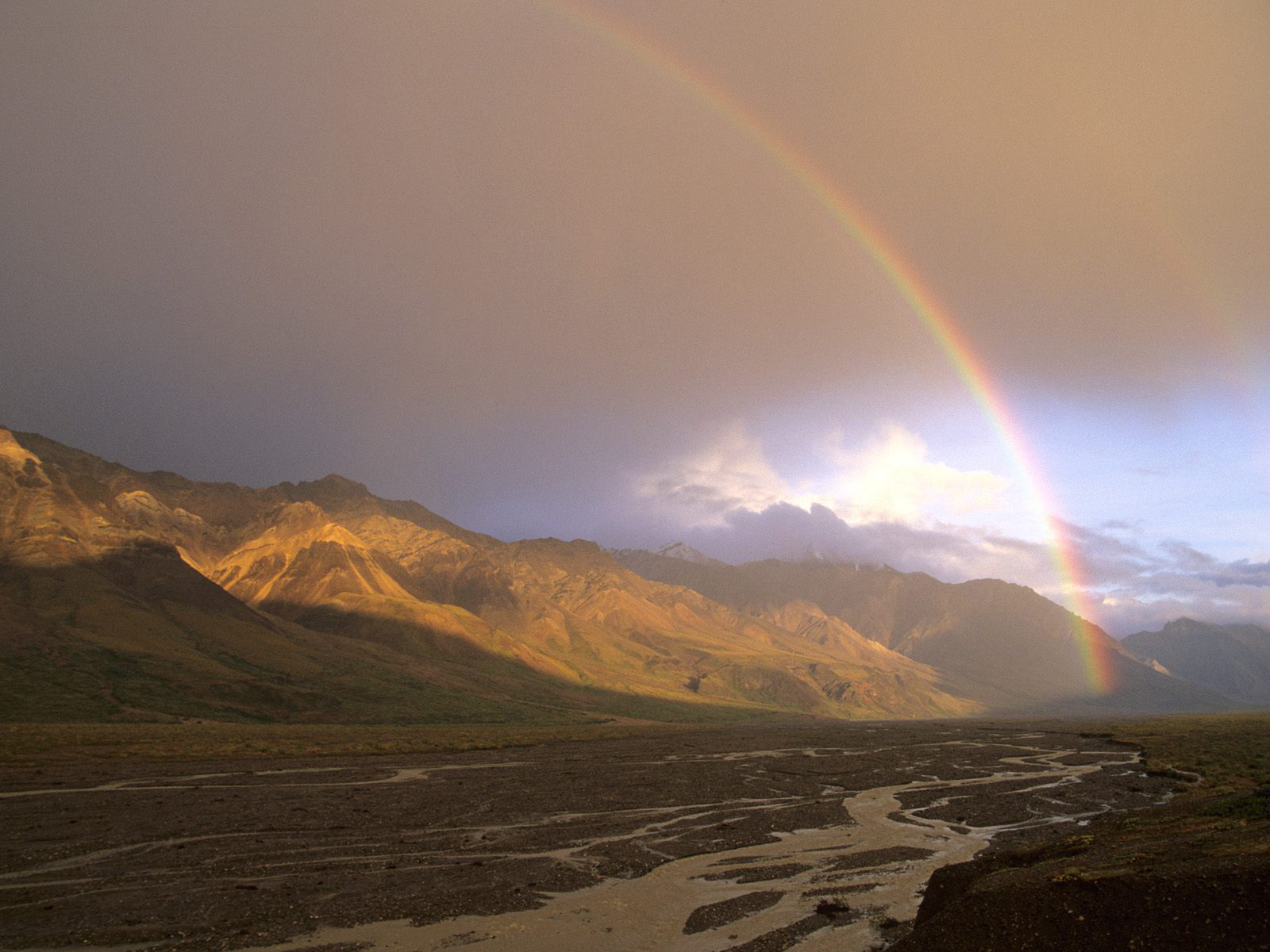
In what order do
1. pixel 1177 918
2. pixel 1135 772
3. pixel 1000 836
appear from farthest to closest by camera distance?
pixel 1135 772
pixel 1000 836
pixel 1177 918

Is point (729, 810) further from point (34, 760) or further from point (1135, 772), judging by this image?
point (34, 760)

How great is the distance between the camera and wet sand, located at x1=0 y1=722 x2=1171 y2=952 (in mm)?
27016

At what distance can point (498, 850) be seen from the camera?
40188mm

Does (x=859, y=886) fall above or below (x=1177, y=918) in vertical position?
below

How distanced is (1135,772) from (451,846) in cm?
6902

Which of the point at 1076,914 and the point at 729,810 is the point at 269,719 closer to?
the point at 729,810

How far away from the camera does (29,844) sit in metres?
39.4

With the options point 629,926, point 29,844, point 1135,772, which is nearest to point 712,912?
point 629,926

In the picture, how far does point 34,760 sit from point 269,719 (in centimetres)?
8526

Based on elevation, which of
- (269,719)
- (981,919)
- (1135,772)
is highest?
(981,919)

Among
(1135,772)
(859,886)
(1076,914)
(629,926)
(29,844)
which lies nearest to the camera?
(1076,914)

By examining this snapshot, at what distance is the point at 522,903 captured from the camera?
99.6 feet

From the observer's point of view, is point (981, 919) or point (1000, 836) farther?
point (1000, 836)

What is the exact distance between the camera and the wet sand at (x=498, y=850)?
27.0m
